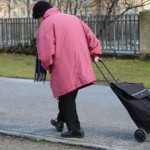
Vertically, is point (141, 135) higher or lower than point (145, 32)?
lower

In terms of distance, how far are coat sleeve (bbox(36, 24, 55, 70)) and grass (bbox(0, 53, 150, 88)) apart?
5.40 metres

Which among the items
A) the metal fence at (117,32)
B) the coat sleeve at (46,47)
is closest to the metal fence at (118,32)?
the metal fence at (117,32)

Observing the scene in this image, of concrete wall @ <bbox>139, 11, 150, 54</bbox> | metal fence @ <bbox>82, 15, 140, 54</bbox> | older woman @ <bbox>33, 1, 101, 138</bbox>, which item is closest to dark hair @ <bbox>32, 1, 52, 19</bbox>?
older woman @ <bbox>33, 1, 101, 138</bbox>

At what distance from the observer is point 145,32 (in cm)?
1739

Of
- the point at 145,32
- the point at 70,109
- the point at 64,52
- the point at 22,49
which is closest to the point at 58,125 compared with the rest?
the point at 70,109

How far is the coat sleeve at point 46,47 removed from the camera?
6309mm

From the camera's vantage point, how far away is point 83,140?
261 inches

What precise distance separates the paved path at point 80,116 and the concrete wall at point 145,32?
5728mm

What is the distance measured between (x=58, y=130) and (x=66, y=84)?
97 centimetres

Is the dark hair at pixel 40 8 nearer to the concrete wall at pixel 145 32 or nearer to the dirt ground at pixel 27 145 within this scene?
the dirt ground at pixel 27 145

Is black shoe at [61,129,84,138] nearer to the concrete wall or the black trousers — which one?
the black trousers

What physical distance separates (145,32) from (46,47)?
451 inches

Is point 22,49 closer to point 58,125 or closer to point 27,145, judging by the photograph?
point 58,125

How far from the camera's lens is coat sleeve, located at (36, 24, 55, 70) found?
631 cm
